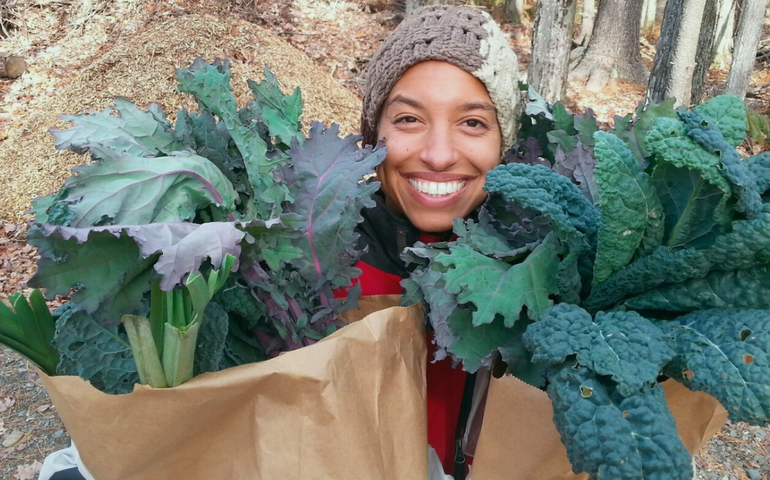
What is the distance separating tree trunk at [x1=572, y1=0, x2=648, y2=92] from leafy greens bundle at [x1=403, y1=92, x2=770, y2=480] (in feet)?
20.5

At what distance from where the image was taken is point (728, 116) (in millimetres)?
856

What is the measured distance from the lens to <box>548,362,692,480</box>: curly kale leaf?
72 centimetres

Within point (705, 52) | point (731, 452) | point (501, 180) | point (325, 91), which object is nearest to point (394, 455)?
point (501, 180)

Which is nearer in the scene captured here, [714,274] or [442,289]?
[714,274]

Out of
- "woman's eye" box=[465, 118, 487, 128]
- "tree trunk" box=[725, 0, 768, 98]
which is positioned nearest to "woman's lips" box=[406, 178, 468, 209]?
"woman's eye" box=[465, 118, 487, 128]

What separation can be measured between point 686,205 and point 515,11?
28.0ft

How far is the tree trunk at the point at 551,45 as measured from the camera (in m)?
4.25

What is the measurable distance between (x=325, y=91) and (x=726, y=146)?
554 cm

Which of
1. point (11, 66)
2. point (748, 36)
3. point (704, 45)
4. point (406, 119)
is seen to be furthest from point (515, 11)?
point (406, 119)

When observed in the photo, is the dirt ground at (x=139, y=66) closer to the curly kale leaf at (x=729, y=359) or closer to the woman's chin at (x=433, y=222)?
the woman's chin at (x=433, y=222)

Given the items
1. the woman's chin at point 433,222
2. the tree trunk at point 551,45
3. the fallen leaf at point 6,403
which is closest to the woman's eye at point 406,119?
the woman's chin at point 433,222

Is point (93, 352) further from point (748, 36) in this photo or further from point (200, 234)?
point (748, 36)

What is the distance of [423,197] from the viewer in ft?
4.44

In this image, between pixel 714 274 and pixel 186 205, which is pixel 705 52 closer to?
pixel 714 274
